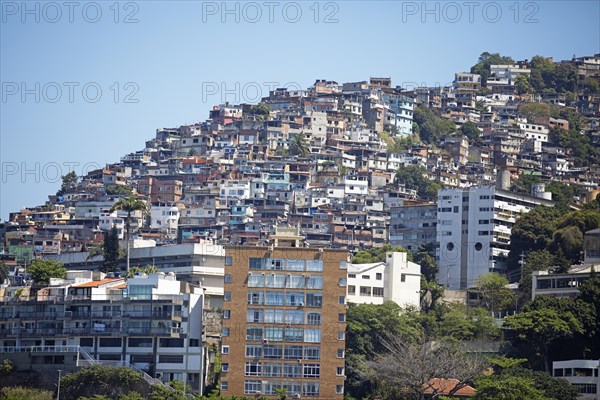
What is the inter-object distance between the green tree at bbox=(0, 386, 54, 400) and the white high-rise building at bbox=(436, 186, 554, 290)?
1671 inches

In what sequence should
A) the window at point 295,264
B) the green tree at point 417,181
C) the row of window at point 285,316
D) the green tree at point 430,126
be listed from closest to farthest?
the row of window at point 285,316
the window at point 295,264
the green tree at point 417,181
the green tree at point 430,126

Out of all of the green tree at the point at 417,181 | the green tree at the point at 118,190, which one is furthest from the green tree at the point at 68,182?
the green tree at the point at 417,181

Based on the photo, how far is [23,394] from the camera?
76250 millimetres

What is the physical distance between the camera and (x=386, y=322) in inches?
3334

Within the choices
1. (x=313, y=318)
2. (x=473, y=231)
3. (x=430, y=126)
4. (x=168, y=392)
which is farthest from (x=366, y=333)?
(x=430, y=126)

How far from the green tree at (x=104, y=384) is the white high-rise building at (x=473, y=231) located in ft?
133

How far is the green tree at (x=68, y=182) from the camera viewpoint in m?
169

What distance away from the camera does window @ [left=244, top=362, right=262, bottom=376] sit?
255 feet

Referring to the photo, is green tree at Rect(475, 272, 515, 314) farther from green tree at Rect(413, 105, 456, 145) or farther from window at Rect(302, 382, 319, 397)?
green tree at Rect(413, 105, 456, 145)

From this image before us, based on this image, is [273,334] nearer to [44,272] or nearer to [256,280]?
[256,280]

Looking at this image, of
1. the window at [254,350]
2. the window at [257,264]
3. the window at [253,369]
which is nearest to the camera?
the window at [253,369]

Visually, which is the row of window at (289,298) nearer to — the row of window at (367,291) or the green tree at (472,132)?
the row of window at (367,291)

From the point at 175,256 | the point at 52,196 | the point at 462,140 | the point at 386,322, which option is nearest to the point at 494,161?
the point at 462,140

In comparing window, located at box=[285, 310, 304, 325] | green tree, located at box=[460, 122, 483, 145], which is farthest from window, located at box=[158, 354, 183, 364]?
green tree, located at box=[460, 122, 483, 145]
